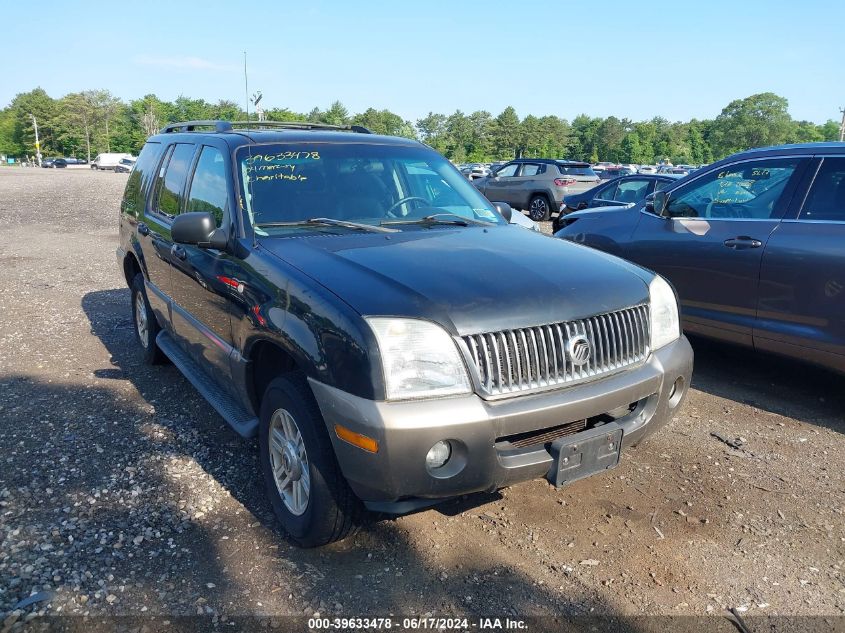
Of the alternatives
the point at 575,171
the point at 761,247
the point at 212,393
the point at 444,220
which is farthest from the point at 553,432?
the point at 575,171

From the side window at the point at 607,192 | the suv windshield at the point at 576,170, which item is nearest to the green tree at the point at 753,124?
the suv windshield at the point at 576,170

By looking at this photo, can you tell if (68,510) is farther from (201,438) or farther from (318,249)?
(318,249)

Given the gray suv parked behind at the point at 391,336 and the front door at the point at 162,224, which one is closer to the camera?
the gray suv parked behind at the point at 391,336

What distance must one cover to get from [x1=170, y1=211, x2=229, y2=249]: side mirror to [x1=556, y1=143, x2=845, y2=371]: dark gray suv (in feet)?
11.7

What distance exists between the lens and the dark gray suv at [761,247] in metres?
4.25

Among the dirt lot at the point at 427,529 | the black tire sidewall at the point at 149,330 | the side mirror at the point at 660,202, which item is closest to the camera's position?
the dirt lot at the point at 427,529

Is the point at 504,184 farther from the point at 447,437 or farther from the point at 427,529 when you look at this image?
the point at 447,437

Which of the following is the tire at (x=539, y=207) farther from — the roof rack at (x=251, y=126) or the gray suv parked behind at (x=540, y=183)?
the roof rack at (x=251, y=126)

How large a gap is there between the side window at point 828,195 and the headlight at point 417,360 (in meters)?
3.27

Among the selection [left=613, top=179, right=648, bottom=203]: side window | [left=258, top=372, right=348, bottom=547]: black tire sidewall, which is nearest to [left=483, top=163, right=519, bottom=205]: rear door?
[left=613, top=179, right=648, bottom=203]: side window

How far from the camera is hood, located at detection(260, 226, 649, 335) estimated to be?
8.29ft

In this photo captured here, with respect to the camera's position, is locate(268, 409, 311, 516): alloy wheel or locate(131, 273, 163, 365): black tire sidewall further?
locate(131, 273, 163, 365): black tire sidewall

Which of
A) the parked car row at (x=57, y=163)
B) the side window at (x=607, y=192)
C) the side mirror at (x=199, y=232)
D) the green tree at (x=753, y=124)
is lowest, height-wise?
the parked car row at (x=57, y=163)

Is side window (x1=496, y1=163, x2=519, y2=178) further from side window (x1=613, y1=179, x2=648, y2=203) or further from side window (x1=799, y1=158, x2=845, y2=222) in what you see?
side window (x1=799, y1=158, x2=845, y2=222)
